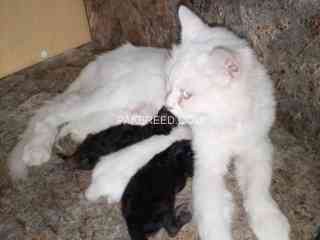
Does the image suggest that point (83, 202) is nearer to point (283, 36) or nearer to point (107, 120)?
point (107, 120)

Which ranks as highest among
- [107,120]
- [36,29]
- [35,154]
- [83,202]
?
[36,29]

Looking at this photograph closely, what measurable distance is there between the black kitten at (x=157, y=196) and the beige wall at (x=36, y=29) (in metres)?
1.45

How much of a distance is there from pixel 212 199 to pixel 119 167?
1.45ft

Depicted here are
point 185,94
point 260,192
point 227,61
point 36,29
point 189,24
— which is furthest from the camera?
point 36,29

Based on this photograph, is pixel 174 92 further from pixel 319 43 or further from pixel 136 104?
pixel 319 43

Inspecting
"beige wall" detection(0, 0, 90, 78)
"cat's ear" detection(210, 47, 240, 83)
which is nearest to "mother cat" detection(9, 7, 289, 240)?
"cat's ear" detection(210, 47, 240, 83)

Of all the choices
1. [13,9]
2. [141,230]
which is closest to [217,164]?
[141,230]

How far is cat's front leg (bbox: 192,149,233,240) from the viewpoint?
5.63ft

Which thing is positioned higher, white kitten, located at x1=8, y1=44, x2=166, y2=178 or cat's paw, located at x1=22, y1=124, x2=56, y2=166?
white kitten, located at x1=8, y1=44, x2=166, y2=178

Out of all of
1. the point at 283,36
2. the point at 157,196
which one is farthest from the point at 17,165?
the point at 283,36

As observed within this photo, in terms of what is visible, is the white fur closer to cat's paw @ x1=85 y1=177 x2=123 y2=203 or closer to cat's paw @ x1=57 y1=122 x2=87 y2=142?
cat's paw @ x1=85 y1=177 x2=123 y2=203

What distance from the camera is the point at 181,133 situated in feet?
6.87

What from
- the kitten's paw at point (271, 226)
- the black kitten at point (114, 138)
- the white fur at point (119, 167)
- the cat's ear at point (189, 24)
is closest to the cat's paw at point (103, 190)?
the white fur at point (119, 167)

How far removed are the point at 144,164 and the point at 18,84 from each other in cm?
126
